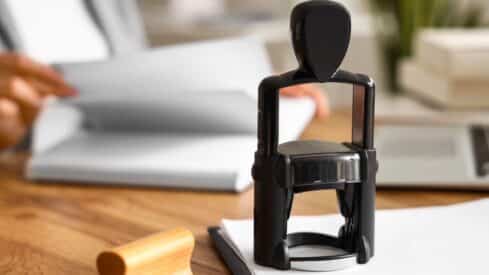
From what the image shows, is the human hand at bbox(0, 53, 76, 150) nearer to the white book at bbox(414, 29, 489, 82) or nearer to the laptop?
the laptop

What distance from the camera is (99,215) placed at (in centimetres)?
93

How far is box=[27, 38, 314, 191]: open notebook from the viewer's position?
1029 millimetres

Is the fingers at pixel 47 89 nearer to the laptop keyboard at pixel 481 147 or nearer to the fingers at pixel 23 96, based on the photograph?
the fingers at pixel 23 96

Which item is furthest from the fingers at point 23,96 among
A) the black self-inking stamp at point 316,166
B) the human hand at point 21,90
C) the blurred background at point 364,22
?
the blurred background at point 364,22

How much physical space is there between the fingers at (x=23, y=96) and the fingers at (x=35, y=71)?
15 mm

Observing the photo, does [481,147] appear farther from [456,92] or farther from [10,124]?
[10,124]

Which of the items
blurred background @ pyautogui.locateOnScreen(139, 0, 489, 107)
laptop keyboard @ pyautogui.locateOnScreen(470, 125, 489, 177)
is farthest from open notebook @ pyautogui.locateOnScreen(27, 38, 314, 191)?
blurred background @ pyautogui.locateOnScreen(139, 0, 489, 107)

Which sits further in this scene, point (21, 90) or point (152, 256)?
point (21, 90)

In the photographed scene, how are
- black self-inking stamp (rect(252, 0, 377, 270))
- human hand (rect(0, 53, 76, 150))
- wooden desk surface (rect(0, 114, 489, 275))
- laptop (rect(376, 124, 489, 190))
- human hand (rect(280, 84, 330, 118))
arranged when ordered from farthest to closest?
human hand (rect(280, 84, 330, 118))
human hand (rect(0, 53, 76, 150))
laptop (rect(376, 124, 489, 190))
wooden desk surface (rect(0, 114, 489, 275))
black self-inking stamp (rect(252, 0, 377, 270))

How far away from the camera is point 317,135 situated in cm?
127

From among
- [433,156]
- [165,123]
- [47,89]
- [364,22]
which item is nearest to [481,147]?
[433,156]

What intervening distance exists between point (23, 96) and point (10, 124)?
0.05m

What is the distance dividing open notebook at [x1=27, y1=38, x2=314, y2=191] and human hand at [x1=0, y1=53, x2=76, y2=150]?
0.03 m

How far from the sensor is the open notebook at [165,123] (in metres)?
1.03
